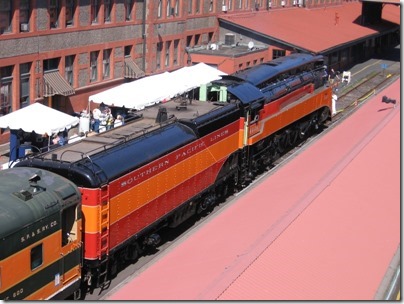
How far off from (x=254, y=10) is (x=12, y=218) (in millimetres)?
42499

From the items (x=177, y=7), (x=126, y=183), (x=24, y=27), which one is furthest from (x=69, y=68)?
(x=126, y=183)

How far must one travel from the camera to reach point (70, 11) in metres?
29.8

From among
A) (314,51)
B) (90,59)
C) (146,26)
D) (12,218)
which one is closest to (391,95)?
(314,51)

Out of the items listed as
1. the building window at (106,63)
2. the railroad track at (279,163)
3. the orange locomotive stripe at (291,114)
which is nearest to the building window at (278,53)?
the railroad track at (279,163)

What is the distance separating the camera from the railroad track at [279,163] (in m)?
16.3

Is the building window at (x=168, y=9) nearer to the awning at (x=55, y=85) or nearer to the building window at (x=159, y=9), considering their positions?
the building window at (x=159, y=9)

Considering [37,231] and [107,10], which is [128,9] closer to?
[107,10]

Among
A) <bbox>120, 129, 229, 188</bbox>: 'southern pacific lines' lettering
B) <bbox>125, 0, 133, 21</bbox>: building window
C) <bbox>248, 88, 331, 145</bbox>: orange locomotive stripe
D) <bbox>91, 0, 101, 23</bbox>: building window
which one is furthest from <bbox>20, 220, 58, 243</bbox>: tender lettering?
<bbox>125, 0, 133, 21</bbox>: building window

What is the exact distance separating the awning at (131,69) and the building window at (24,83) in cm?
780

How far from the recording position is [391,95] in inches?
1447

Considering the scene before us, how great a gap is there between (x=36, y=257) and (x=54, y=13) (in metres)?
18.3

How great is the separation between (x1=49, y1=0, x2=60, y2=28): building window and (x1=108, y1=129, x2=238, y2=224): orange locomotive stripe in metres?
10.9

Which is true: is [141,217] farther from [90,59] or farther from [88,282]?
[90,59]

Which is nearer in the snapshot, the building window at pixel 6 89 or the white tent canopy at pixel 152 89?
the white tent canopy at pixel 152 89
